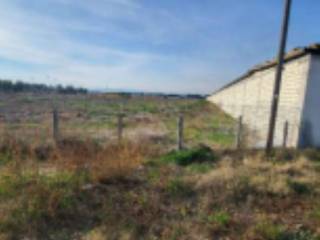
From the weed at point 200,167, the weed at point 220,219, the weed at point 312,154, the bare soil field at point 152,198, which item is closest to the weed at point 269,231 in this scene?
the bare soil field at point 152,198

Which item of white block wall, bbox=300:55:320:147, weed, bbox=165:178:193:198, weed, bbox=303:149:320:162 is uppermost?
white block wall, bbox=300:55:320:147

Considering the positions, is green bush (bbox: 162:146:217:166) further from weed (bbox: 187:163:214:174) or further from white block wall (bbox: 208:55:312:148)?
white block wall (bbox: 208:55:312:148)

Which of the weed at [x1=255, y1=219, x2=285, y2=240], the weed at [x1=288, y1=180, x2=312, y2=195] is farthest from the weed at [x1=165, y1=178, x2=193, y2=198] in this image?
the weed at [x1=288, y1=180, x2=312, y2=195]

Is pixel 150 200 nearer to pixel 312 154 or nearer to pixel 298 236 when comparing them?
pixel 298 236

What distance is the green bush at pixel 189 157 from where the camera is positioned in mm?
7168

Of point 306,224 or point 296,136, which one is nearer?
point 306,224

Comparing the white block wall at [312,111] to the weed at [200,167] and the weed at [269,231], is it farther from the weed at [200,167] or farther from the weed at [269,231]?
the weed at [269,231]

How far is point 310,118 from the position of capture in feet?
30.9

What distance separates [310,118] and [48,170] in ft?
28.2

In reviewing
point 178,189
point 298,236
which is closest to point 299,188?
point 298,236

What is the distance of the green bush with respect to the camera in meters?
7.17

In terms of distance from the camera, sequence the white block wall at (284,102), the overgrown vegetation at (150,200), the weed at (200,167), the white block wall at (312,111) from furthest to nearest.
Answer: the white block wall at (284,102), the white block wall at (312,111), the weed at (200,167), the overgrown vegetation at (150,200)

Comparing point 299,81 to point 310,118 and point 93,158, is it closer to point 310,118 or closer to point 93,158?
point 310,118

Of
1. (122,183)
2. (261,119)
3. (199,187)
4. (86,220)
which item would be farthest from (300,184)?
(261,119)
